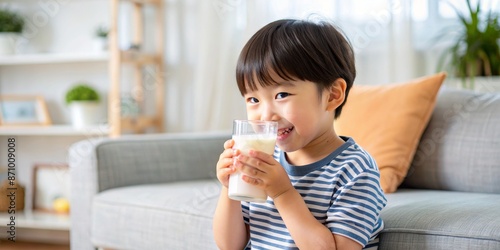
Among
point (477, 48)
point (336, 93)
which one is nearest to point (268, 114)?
point (336, 93)

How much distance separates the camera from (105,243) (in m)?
1.92

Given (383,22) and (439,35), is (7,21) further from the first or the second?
(439,35)

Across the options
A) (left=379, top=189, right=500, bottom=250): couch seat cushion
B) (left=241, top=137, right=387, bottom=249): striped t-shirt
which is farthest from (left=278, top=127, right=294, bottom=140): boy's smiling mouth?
(left=379, top=189, right=500, bottom=250): couch seat cushion

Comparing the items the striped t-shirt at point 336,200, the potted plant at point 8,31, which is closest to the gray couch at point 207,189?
the striped t-shirt at point 336,200

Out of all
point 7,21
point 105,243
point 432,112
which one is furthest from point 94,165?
point 7,21

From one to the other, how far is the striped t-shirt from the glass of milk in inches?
5.1

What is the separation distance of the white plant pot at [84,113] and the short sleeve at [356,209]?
2.20 m

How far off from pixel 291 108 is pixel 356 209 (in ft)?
0.69

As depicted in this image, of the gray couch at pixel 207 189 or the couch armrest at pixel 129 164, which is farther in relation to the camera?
the couch armrest at pixel 129 164

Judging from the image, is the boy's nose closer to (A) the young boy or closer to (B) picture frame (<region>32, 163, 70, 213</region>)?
(A) the young boy

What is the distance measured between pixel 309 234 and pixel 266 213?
0.15 m

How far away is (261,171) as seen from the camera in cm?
112

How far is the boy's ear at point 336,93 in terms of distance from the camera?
124 cm

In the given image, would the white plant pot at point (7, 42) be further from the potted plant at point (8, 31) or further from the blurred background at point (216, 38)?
the blurred background at point (216, 38)
